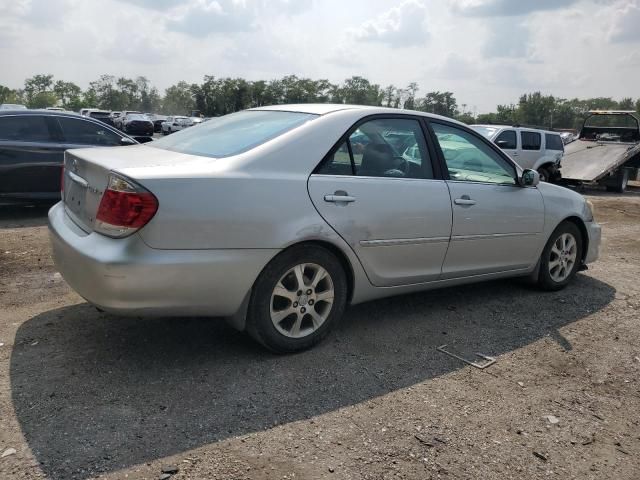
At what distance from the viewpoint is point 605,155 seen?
1578 cm

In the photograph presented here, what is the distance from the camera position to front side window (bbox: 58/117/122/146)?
25.8 ft

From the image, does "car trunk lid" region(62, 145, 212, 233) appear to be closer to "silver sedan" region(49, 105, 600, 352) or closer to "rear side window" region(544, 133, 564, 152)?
"silver sedan" region(49, 105, 600, 352)

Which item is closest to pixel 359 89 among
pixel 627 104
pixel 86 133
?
pixel 627 104

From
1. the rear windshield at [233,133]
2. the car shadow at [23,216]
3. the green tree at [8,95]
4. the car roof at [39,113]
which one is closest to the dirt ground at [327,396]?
the rear windshield at [233,133]

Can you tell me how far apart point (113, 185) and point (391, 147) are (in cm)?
196

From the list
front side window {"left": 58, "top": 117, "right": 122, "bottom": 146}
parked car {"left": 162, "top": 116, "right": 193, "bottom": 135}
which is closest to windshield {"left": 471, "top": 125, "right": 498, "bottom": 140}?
front side window {"left": 58, "top": 117, "right": 122, "bottom": 146}

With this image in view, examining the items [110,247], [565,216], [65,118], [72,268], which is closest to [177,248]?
[110,247]

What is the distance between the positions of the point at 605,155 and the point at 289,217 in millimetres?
15272

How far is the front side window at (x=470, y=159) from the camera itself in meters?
4.29

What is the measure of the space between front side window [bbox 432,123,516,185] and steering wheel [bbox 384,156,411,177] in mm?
413

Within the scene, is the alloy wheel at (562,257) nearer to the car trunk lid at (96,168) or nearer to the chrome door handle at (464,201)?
the chrome door handle at (464,201)

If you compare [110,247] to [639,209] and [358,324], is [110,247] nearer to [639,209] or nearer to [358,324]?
[358,324]

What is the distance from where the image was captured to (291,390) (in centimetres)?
313

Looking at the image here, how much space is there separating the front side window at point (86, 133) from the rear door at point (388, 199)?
18.4 ft
